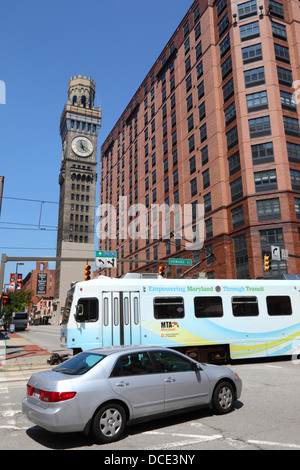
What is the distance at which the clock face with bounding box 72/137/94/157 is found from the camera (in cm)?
11825

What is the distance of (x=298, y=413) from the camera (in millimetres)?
7289

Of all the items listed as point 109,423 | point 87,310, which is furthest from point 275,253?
point 109,423

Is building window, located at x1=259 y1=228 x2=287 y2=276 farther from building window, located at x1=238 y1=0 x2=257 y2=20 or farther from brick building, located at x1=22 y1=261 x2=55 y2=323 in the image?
brick building, located at x1=22 y1=261 x2=55 y2=323

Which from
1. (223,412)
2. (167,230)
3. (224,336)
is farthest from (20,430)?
(167,230)

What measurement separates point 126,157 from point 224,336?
209ft

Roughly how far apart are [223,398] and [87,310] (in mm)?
7148

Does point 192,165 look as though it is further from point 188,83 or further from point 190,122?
point 188,83

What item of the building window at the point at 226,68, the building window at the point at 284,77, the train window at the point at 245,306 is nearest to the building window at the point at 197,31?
the building window at the point at 226,68

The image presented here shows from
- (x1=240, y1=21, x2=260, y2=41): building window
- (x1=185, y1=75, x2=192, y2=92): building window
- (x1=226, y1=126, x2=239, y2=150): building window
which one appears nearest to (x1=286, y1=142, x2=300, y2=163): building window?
(x1=226, y1=126, x2=239, y2=150): building window

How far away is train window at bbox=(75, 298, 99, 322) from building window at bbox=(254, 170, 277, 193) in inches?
1099

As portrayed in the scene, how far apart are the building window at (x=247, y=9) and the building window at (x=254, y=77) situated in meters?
7.51

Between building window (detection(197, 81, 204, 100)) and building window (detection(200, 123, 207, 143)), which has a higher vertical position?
building window (detection(197, 81, 204, 100))
